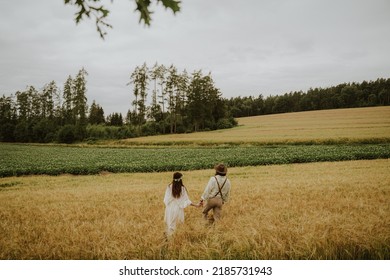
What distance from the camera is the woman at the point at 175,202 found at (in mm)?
5988

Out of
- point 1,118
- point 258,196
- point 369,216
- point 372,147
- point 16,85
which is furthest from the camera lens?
point 372,147

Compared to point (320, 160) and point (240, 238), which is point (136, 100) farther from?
point (240, 238)

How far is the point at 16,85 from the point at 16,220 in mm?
3883

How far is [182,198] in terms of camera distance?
620 centimetres

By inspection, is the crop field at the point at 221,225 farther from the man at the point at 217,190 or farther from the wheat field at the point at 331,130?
the wheat field at the point at 331,130

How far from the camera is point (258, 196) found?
30.5 ft

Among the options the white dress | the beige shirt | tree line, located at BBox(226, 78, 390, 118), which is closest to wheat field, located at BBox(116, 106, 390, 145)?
tree line, located at BBox(226, 78, 390, 118)

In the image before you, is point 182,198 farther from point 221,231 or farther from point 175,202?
point 221,231

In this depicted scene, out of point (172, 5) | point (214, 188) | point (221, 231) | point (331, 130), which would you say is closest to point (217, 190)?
point (214, 188)

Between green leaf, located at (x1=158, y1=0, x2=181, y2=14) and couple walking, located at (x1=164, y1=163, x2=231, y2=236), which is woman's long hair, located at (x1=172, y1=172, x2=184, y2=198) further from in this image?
green leaf, located at (x1=158, y1=0, x2=181, y2=14)

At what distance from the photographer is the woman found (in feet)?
19.6

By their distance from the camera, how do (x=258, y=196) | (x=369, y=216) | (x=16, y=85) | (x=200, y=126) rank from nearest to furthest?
(x=369, y=216) < (x=16, y=85) < (x=258, y=196) < (x=200, y=126)

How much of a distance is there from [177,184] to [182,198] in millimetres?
420
